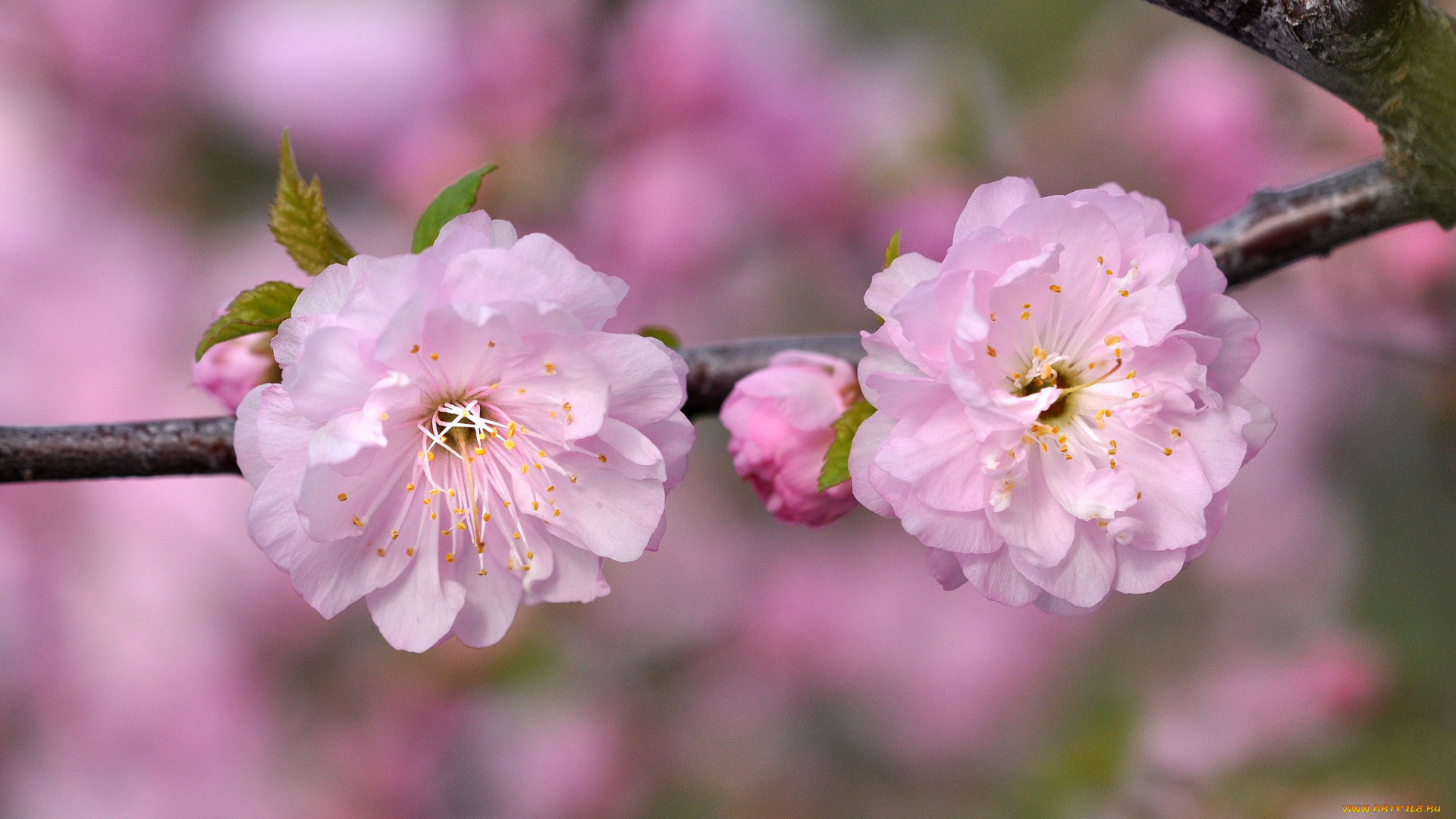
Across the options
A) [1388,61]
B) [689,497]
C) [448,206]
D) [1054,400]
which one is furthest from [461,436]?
[689,497]

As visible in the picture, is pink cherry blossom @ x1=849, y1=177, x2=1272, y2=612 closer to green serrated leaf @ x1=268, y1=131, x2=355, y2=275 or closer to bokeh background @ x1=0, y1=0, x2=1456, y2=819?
green serrated leaf @ x1=268, y1=131, x2=355, y2=275

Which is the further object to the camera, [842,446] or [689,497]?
[689,497]

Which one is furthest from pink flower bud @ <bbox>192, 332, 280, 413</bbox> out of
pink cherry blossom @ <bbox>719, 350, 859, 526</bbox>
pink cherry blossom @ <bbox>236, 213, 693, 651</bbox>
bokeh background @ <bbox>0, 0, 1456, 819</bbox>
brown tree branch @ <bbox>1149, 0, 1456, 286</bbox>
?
bokeh background @ <bbox>0, 0, 1456, 819</bbox>

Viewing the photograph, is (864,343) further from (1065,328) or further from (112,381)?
(112,381)

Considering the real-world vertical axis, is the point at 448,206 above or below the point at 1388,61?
below

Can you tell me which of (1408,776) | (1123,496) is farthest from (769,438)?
(1408,776)

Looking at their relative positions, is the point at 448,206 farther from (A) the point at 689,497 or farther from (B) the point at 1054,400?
(A) the point at 689,497

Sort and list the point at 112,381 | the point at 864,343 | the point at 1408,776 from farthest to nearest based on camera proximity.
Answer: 1. the point at 112,381
2. the point at 1408,776
3. the point at 864,343
